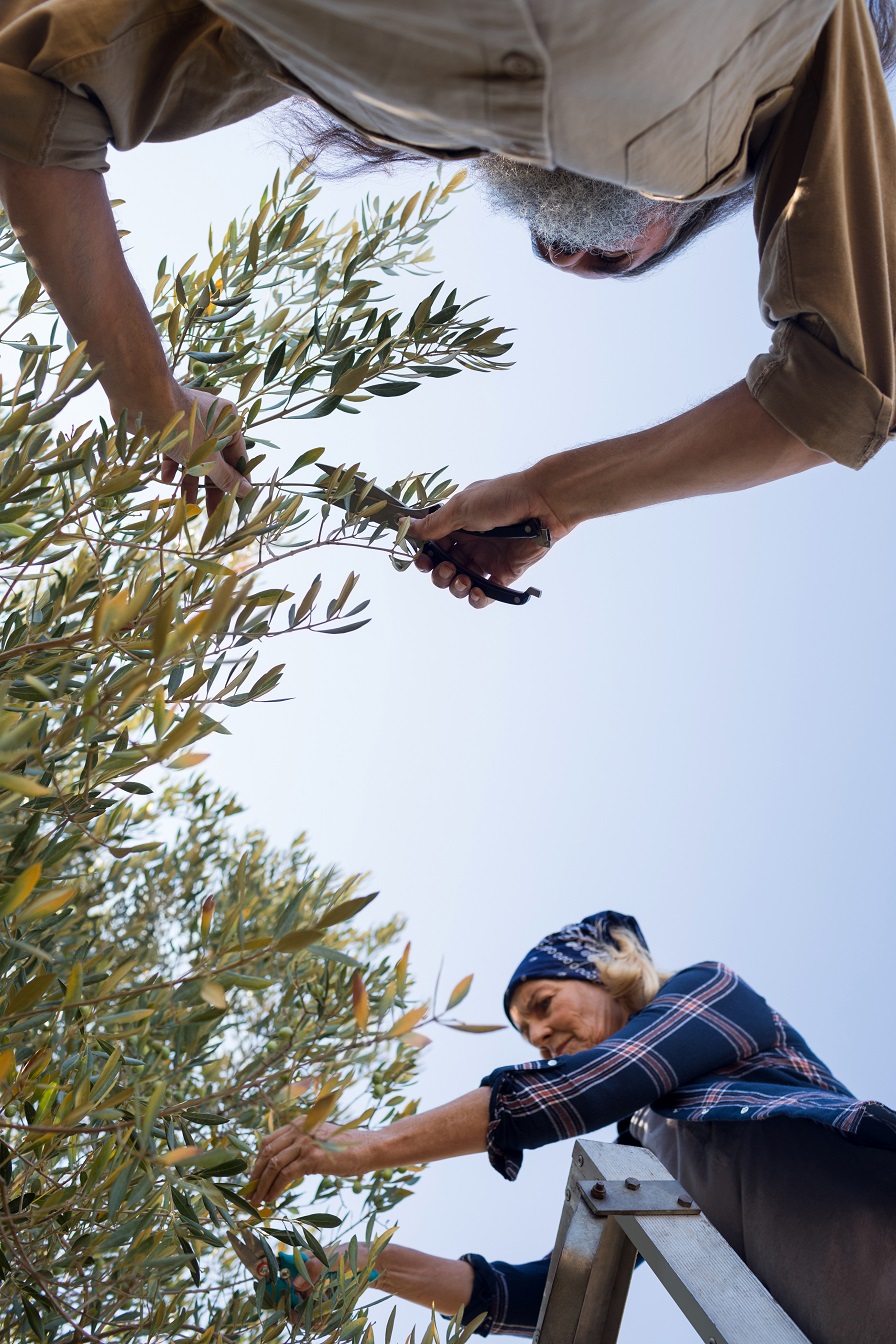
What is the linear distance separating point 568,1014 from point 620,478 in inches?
61.6

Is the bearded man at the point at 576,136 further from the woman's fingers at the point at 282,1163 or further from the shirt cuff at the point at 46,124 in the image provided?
the woman's fingers at the point at 282,1163

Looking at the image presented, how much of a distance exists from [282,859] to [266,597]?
3.48 meters

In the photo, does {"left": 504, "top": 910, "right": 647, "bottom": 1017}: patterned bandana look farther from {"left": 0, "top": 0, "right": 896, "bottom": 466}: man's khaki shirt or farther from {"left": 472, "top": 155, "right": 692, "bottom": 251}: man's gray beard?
{"left": 472, "top": 155, "right": 692, "bottom": 251}: man's gray beard

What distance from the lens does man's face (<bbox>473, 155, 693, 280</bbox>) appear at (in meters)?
1.74

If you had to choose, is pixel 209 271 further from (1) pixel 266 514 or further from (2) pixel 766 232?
(2) pixel 766 232

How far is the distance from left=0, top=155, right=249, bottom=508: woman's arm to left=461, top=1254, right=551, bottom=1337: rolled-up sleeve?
2021 mm

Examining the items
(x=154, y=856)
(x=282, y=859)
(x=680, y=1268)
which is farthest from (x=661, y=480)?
(x=282, y=859)

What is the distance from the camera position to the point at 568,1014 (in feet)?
8.95

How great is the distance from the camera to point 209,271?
7.20ft

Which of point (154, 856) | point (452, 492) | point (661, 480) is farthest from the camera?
point (154, 856)

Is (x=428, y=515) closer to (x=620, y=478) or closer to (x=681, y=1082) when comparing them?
(x=620, y=478)

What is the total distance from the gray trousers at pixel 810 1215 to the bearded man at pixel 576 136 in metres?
1.22

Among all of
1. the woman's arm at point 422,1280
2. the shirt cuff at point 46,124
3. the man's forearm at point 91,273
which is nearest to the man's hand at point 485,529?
the man's forearm at point 91,273

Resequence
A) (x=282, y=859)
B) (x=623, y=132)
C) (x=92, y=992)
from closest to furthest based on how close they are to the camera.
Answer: (x=623, y=132), (x=92, y=992), (x=282, y=859)
